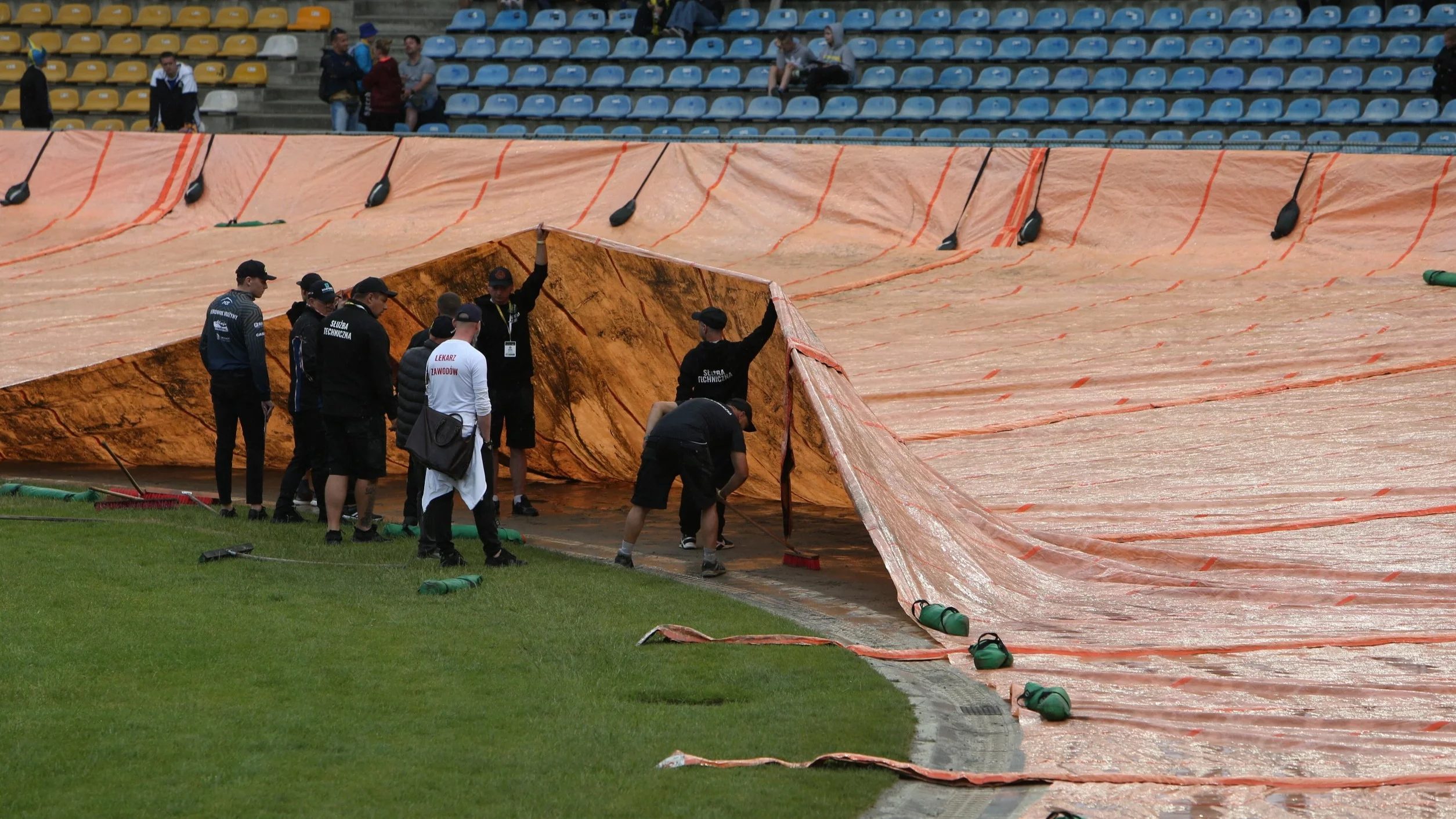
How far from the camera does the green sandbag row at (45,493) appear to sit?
35.4 feet

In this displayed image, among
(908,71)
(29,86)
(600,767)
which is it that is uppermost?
(908,71)

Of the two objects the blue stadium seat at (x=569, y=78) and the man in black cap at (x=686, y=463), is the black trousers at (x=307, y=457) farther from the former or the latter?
the blue stadium seat at (x=569, y=78)

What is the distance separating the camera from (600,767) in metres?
5.64

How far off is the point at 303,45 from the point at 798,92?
8.65 metres

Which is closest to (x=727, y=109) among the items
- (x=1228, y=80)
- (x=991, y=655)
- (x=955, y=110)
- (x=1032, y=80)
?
(x=955, y=110)

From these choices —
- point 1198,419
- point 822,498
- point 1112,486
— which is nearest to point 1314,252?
point 1198,419

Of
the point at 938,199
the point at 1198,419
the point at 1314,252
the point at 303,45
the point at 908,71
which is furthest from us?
the point at 303,45

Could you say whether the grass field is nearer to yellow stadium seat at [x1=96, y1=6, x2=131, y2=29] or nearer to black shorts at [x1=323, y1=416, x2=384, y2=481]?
black shorts at [x1=323, y1=416, x2=384, y2=481]

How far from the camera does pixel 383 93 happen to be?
2111 cm

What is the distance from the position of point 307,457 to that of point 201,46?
17.8 metres

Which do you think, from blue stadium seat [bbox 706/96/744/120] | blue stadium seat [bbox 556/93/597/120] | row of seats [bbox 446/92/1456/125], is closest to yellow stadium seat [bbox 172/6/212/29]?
row of seats [bbox 446/92/1456/125]

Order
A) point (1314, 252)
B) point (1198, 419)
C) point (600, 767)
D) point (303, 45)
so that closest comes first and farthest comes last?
1. point (600, 767)
2. point (1198, 419)
3. point (1314, 252)
4. point (303, 45)

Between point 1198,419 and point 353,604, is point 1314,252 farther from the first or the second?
point 353,604

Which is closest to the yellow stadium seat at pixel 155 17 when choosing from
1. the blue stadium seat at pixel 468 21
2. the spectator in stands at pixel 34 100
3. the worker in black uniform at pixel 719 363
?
the spectator in stands at pixel 34 100
